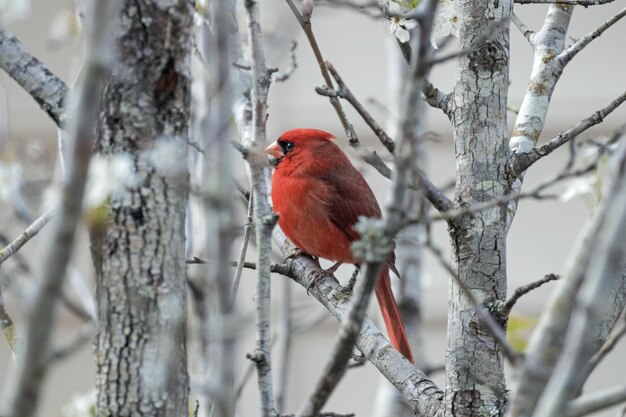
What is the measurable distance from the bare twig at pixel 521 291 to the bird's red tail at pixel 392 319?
150 cm

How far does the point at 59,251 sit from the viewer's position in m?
1.13

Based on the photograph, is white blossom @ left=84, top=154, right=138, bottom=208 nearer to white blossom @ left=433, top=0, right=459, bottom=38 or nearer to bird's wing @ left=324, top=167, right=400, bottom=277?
white blossom @ left=433, top=0, right=459, bottom=38

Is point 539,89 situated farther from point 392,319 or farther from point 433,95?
point 392,319

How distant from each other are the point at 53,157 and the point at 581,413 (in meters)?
6.75

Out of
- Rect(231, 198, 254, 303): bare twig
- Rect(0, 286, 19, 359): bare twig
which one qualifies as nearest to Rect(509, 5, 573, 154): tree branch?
Rect(231, 198, 254, 303): bare twig

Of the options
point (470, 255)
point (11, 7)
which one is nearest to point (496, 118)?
point (470, 255)

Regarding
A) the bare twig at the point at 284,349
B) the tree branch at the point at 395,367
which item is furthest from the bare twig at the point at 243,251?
the bare twig at the point at 284,349

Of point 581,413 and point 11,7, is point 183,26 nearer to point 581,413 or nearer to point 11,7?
point 581,413

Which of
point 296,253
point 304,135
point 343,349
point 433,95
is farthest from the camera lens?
point 304,135

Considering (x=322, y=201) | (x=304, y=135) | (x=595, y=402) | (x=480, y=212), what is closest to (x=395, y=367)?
(x=480, y=212)

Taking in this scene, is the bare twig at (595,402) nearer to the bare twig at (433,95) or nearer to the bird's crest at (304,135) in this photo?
the bare twig at (433,95)

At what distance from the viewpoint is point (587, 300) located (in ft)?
4.00

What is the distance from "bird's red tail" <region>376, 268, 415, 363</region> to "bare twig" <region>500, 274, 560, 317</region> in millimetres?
1503

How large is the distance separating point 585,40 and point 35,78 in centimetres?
139
